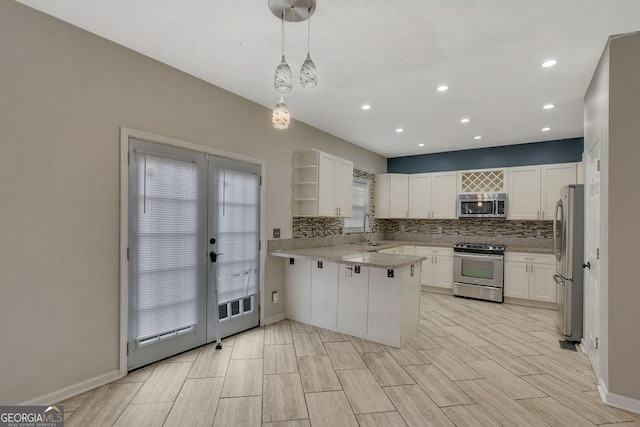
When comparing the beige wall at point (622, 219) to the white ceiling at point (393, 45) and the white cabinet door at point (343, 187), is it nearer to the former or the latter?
the white ceiling at point (393, 45)

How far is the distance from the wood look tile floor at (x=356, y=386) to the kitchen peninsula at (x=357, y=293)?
170mm

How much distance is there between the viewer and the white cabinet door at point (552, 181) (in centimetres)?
492

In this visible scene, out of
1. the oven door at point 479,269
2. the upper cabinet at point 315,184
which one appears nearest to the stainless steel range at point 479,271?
the oven door at point 479,269

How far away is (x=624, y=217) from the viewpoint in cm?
225

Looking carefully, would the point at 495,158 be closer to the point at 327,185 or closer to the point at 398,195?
the point at 398,195

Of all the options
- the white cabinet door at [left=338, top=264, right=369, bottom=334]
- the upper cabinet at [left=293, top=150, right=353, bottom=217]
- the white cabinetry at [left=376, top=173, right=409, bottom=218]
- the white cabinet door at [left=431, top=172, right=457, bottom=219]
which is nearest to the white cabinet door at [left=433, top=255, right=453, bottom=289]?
the white cabinet door at [left=431, top=172, right=457, bottom=219]

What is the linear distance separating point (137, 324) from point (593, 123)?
4.47 m

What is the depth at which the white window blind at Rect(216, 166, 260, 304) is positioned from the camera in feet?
11.0

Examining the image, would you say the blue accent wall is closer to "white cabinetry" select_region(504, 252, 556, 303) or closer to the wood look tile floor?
"white cabinetry" select_region(504, 252, 556, 303)

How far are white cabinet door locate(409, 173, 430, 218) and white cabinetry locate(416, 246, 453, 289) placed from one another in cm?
74

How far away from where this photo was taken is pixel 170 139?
9.36 feet

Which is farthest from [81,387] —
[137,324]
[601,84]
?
[601,84]

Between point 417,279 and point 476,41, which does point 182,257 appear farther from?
point 476,41

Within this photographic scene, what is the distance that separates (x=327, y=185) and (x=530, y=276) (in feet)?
11.8
